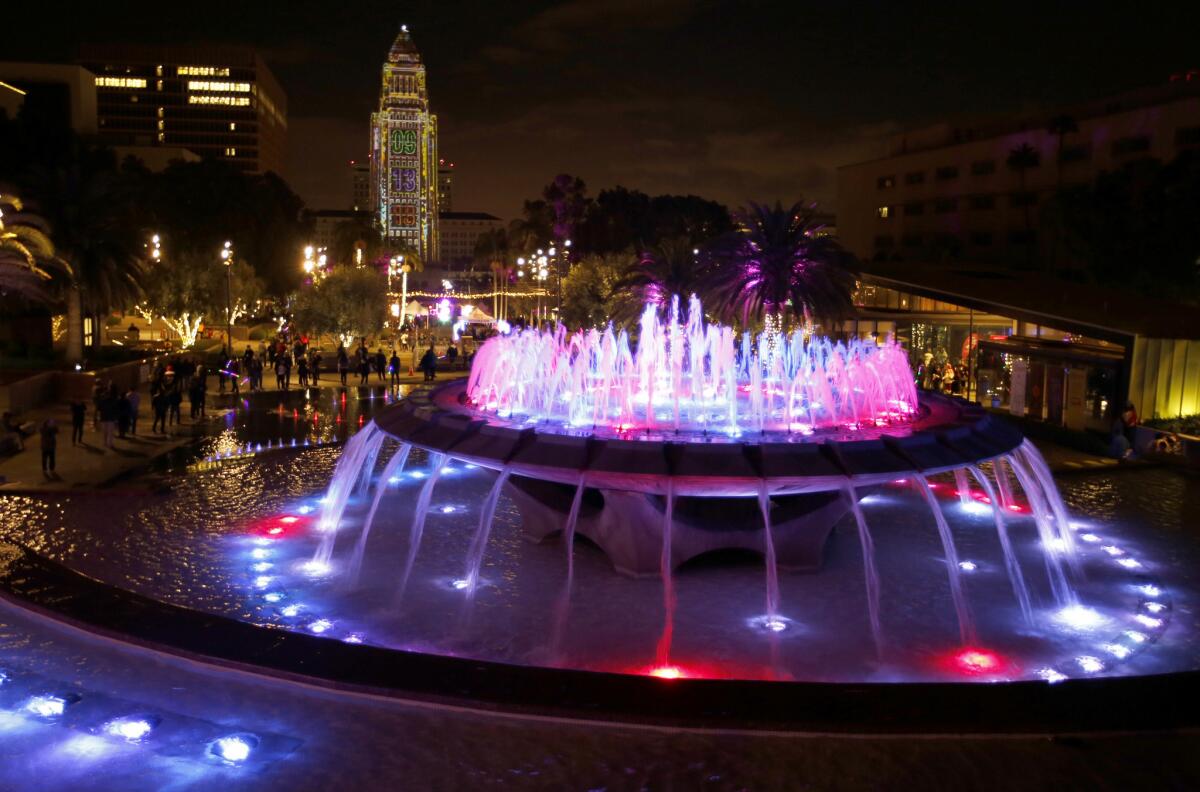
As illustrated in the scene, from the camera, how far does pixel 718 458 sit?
37.9 feet

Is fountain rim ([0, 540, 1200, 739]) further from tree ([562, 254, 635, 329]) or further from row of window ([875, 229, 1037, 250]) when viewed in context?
row of window ([875, 229, 1037, 250])

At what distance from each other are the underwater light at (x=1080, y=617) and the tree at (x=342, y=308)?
43949 millimetres

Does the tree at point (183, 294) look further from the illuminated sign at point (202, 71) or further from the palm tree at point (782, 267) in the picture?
the illuminated sign at point (202, 71)

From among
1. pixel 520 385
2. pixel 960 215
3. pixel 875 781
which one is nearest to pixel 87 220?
pixel 520 385

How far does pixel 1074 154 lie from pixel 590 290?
3485 centimetres

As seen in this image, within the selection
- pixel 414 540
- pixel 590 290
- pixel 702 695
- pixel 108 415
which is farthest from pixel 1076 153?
pixel 702 695

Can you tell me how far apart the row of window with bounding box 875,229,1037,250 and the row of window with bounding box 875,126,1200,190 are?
4.23m

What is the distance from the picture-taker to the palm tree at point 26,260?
102 feet

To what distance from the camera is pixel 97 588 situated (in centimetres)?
1091

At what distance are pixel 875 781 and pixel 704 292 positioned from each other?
83.4ft

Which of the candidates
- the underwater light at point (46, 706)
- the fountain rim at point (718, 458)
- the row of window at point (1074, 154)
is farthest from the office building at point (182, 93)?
the underwater light at point (46, 706)

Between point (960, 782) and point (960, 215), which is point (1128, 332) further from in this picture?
point (960, 215)

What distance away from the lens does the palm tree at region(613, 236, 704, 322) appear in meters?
40.2

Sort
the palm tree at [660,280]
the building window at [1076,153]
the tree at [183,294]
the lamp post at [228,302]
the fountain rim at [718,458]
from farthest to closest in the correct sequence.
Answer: the building window at [1076,153] < the tree at [183,294] < the palm tree at [660,280] < the lamp post at [228,302] < the fountain rim at [718,458]
